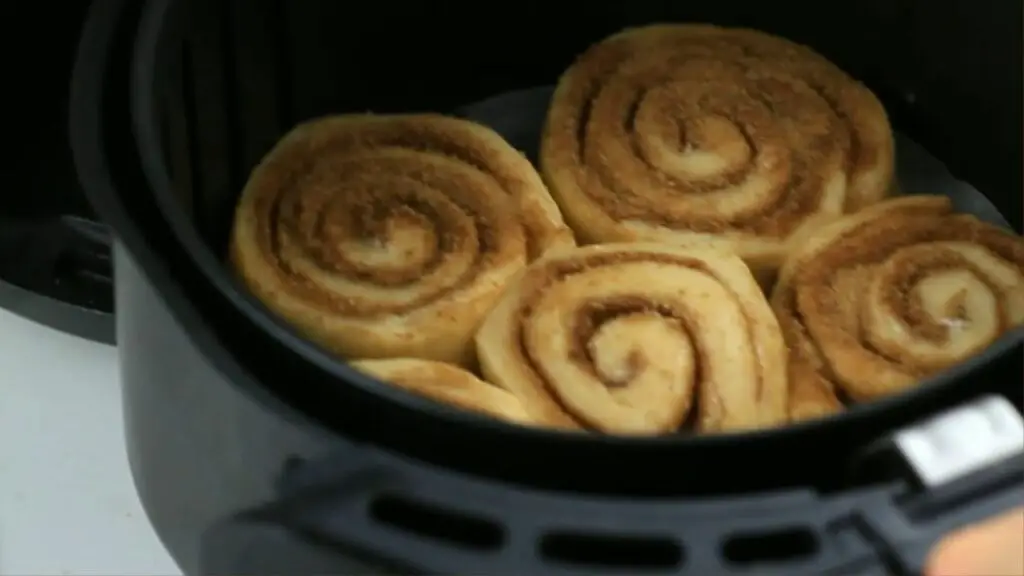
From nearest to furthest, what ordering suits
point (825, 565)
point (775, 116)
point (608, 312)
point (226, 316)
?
point (825, 565), point (226, 316), point (608, 312), point (775, 116)

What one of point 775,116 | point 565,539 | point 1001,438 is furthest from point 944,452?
point 775,116

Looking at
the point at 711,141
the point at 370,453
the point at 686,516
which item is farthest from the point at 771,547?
the point at 711,141

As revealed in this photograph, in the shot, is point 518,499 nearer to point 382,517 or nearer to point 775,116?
point 382,517

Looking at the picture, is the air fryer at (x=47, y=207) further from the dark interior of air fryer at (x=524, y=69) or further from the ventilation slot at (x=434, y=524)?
the ventilation slot at (x=434, y=524)

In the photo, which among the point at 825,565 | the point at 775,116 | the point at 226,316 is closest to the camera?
the point at 825,565

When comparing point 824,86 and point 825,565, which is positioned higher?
point 824,86

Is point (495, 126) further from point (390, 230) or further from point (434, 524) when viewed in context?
point (434, 524)

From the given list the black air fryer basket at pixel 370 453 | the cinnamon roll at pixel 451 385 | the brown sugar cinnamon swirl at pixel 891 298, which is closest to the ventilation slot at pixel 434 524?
the black air fryer basket at pixel 370 453
